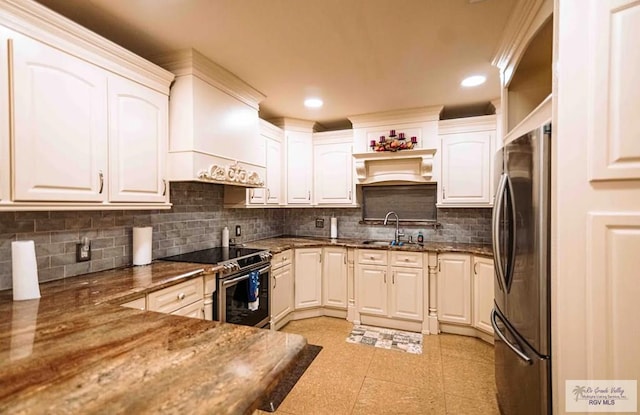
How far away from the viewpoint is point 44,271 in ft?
5.76

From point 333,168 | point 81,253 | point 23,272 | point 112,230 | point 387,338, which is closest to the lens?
point 23,272

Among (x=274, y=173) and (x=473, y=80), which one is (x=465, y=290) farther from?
(x=274, y=173)

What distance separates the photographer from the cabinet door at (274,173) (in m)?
3.60

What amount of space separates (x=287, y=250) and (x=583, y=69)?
2.84 m

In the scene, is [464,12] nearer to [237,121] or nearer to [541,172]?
[541,172]

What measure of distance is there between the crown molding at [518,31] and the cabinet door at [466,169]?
3.75ft

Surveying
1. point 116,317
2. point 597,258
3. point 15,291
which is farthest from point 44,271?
point 597,258

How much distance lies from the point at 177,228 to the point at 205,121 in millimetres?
977

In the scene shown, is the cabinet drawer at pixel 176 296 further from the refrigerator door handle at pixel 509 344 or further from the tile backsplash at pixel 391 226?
the tile backsplash at pixel 391 226

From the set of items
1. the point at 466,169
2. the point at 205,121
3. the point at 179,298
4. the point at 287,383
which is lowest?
the point at 287,383

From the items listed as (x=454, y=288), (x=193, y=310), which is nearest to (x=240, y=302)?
(x=193, y=310)

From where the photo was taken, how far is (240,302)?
98.7 inches

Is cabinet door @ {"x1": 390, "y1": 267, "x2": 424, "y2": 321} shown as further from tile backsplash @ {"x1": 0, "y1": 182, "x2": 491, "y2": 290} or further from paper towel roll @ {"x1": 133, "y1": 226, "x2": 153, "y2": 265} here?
paper towel roll @ {"x1": 133, "y1": 226, "x2": 153, "y2": 265}

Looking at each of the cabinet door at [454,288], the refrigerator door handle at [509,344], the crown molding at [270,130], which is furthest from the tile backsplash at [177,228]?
the refrigerator door handle at [509,344]
